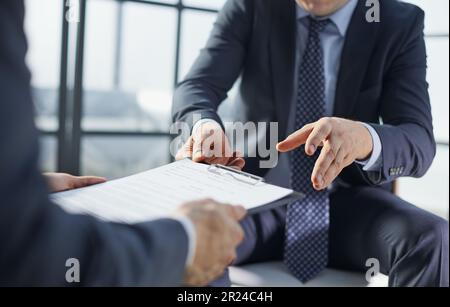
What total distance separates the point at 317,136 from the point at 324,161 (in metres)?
0.04

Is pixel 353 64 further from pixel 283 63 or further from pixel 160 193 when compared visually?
pixel 160 193

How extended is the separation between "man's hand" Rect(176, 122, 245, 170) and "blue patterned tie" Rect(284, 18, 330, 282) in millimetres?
257

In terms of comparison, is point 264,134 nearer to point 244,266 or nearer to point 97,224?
point 244,266

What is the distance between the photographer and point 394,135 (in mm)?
943

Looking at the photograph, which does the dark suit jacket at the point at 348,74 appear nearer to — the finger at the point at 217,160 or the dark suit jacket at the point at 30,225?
the finger at the point at 217,160

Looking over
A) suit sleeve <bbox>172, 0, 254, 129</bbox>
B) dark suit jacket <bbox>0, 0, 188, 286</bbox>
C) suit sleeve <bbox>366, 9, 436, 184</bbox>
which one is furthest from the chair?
dark suit jacket <bbox>0, 0, 188, 286</bbox>

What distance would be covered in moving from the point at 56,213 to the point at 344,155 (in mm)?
554

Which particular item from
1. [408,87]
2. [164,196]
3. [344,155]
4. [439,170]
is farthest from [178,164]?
[439,170]

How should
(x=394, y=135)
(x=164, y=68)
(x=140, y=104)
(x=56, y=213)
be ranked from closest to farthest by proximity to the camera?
(x=56, y=213) → (x=394, y=135) → (x=164, y=68) → (x=140, y=104)

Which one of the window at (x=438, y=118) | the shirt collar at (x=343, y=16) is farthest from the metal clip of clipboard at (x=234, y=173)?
the window at (x=438, y=118)

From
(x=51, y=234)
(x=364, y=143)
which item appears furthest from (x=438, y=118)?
(x=51, y=234)

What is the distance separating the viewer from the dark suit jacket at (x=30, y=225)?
1.16ft

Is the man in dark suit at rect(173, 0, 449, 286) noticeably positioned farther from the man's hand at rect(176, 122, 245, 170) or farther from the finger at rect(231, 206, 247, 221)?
the finger at rect(231, 206, 247, 221)

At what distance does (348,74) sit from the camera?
108cm
